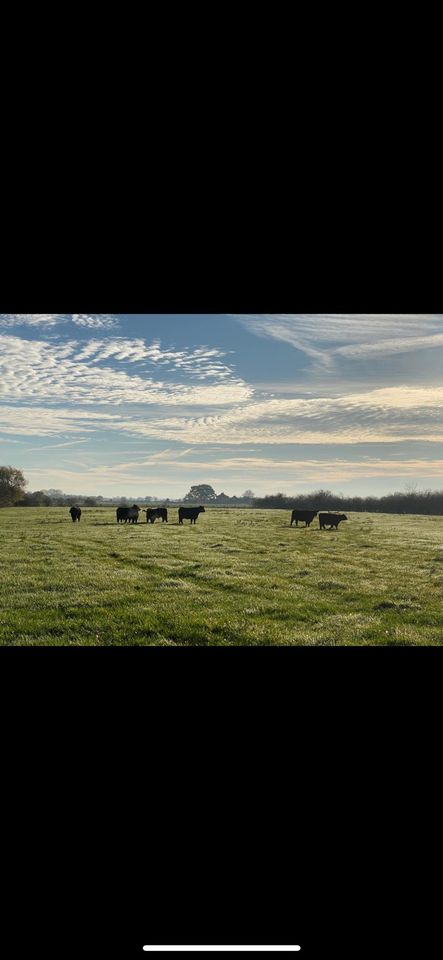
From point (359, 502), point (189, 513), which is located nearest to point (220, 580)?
point (189, 513)

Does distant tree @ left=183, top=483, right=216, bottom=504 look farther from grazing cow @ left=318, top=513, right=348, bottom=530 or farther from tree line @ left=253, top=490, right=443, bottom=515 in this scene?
grazing cow @ left=318, top=513, right=348, bottom=530

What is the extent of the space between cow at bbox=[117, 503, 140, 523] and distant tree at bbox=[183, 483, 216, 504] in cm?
47

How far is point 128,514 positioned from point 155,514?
0.21 metres

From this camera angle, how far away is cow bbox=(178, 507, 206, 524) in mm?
3527
